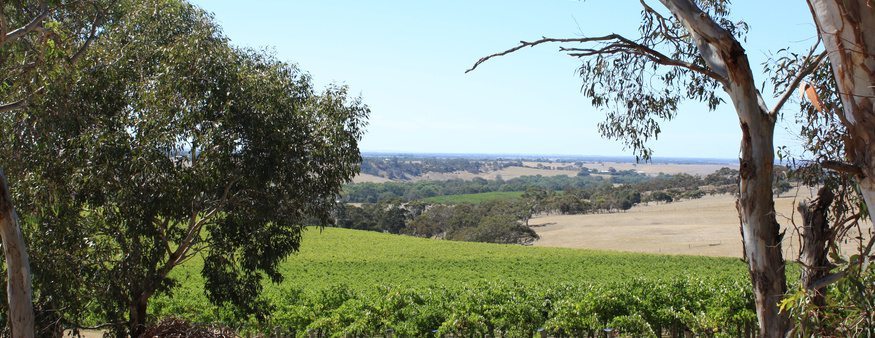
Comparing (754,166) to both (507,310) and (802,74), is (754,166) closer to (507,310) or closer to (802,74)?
(802,74)

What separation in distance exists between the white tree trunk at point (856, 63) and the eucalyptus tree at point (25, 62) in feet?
24.5

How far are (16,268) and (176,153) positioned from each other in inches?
103

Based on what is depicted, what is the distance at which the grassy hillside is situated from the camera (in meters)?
34.1

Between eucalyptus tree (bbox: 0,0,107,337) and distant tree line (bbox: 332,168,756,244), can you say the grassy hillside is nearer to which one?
distant tree line (bbox: 332,168,756,244)

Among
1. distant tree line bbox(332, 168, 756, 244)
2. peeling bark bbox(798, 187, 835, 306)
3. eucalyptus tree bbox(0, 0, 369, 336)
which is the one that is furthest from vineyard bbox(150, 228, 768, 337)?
distant tree line bbox(332, 168, 756, 244)

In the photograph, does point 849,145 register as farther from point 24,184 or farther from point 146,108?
point 24,184

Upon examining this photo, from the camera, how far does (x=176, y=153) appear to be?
1028 cm

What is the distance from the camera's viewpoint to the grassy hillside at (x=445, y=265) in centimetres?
3406

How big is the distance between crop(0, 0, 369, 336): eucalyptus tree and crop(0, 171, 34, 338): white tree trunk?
3.75ft

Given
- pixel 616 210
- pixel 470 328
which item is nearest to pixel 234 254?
pixel 470 328

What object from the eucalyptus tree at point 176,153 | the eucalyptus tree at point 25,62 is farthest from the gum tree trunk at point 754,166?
the eucalyptus tree at point 25,62

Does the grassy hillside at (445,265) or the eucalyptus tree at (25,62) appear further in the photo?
the grassy hillside at (445,265)

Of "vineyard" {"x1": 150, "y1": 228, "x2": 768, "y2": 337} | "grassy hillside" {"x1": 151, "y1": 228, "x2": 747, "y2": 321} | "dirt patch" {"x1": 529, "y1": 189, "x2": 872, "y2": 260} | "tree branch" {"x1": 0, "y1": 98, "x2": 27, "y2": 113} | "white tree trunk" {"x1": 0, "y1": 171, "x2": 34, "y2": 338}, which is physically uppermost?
"tree branch" {"x1": 0, "y1": 98, "x2": 27, "y2": 113}

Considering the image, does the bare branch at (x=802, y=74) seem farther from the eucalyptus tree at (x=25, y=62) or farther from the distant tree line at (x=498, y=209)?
the distant tree line at (x=498, y=209)
